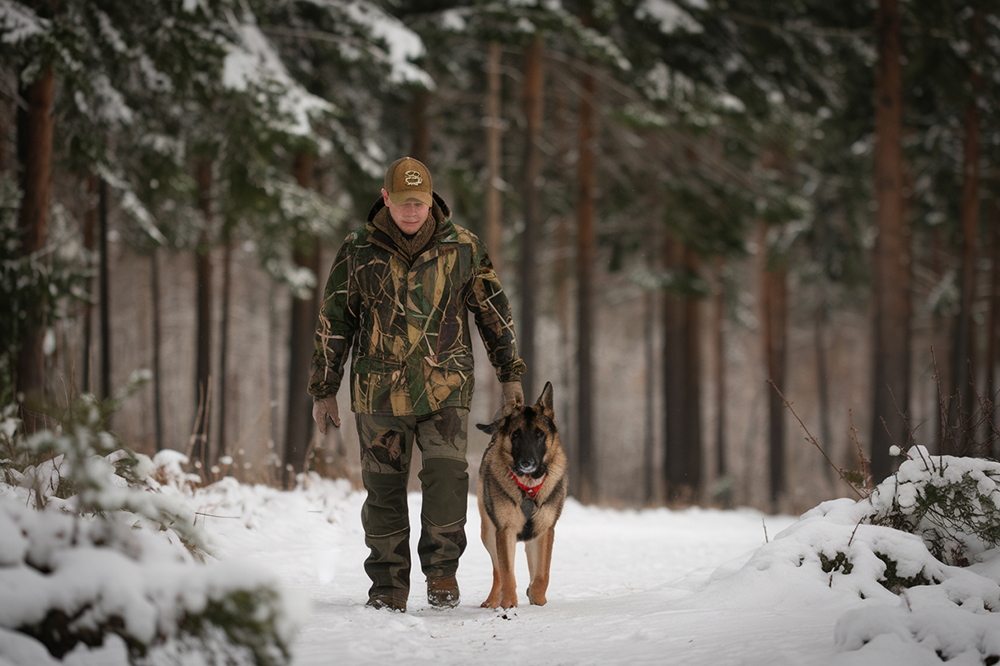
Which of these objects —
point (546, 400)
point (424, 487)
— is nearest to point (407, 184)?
point (546, 400)

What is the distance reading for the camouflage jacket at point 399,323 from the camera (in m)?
4.15

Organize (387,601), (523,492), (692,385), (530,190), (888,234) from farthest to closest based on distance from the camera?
(692,385)
(530,190)
(888,234)
(523,492)
(387,601)

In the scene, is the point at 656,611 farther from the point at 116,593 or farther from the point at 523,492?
the point at 116,593

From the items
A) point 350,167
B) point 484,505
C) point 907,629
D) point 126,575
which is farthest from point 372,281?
point 350,167

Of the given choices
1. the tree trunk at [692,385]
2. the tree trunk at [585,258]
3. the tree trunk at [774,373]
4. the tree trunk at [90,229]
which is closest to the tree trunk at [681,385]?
the tree trunk at [692,385]

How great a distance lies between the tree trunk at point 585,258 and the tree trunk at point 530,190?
5.43 ft

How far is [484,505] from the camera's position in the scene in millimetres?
4543

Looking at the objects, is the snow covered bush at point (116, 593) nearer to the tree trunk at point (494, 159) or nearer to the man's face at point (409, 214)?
the man's face at point (409, 214)

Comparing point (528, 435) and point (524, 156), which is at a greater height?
point (524, 156)

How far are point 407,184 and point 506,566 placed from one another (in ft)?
7.15

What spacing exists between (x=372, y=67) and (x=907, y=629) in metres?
11.9

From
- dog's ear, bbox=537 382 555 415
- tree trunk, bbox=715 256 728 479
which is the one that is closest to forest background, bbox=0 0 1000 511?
tree trunk, bbox=715 256 728 479

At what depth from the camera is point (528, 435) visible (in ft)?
14.1

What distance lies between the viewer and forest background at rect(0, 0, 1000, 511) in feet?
28.5
